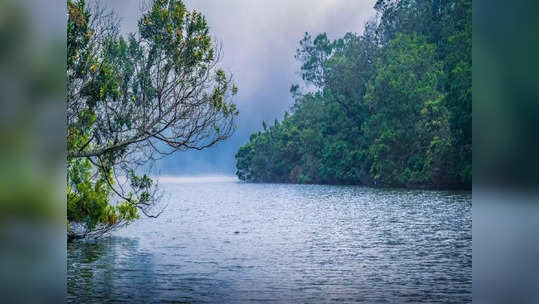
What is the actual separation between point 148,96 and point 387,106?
25304 mm

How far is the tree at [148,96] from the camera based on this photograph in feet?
30.3

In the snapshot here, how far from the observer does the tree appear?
9.24 metres

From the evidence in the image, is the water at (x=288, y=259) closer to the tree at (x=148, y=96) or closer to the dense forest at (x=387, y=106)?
the tree at (x=148, y=96)

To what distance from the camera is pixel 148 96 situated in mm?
9945

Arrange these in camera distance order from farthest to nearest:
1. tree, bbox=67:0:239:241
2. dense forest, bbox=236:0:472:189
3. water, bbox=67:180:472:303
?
dense forest, bbox=236:0:472:189, tree, bbox=67:0:239:241, water, bbox=67:180:472:303

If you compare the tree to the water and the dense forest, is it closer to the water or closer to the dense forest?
the water

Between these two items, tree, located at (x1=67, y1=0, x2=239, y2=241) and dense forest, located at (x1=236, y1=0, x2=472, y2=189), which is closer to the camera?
tree, located at (x1=67, y1=0, x2=239, y2=241)

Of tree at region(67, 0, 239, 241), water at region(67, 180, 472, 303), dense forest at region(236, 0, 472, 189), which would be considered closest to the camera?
water at region(67, 180, 472, 303)

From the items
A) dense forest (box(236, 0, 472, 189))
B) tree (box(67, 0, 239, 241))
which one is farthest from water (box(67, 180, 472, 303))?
dense forest (box(236, 0, 472, 189))

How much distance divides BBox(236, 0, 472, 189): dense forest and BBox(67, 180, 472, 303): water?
25.6 ft

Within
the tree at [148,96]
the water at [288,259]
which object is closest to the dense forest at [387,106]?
the water at [288,259]

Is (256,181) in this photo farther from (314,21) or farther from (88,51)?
(88,51)

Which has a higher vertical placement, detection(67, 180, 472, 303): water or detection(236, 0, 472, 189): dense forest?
detection(236, 0, 472, 189): dense forest
